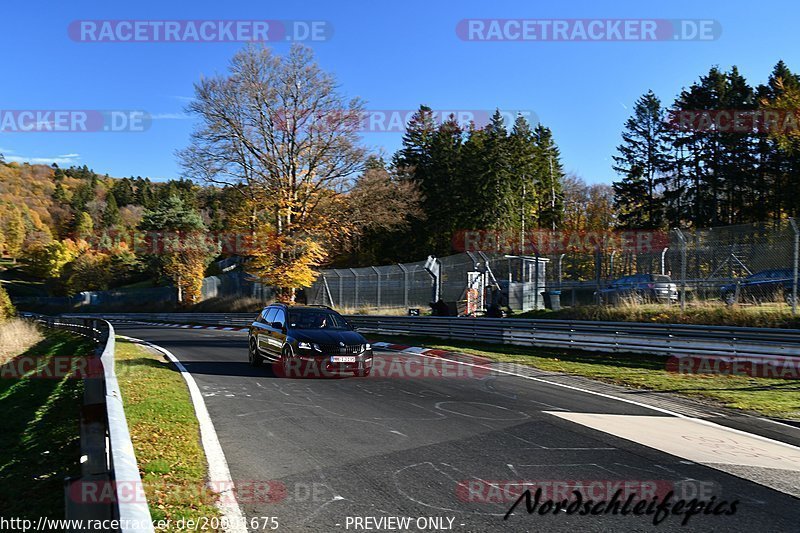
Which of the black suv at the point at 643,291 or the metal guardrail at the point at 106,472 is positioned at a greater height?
the black suv at the point at 643,291

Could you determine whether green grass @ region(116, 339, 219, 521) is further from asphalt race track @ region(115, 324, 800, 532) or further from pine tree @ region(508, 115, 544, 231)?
pine tree @ region(508, 115, 544, 231)

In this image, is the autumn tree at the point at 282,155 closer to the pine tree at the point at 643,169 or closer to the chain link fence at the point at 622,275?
the chain link fence at the point at 622,275

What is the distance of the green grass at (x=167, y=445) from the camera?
453 cm

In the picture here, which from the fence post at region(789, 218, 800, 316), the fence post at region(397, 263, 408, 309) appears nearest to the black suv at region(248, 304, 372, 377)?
the fence post at region(789, 218, 800, 316)

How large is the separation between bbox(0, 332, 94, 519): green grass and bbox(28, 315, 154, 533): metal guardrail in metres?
0.90

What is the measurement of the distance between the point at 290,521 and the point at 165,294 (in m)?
61.3

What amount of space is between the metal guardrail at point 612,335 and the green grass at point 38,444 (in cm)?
1224

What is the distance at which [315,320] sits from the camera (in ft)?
42.0

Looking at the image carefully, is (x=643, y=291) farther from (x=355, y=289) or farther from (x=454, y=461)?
(x=355, y=289)

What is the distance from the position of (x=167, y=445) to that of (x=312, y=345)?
5456mm

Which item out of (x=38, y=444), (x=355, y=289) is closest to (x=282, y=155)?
(x=355, y=289)

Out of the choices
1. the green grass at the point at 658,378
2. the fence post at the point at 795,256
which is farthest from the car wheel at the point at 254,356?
the fence post at the point at 795,256

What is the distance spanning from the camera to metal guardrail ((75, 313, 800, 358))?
42.8ft

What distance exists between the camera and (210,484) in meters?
5.07
